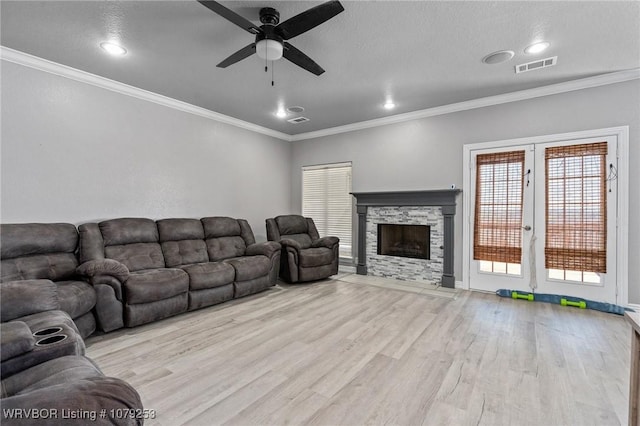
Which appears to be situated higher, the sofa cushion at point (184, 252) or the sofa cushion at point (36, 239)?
the sofa cushion at point (36, 239)

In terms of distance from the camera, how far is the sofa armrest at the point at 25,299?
6.20 ft

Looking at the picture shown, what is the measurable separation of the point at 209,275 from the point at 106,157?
203 centimetres

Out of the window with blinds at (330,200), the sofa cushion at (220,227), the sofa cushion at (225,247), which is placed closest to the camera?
the sofa cushion at (225,247)

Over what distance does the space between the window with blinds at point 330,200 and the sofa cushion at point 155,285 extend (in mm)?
3257

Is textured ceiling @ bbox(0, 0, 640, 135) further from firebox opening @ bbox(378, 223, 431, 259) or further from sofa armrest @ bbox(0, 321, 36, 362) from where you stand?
sofa armrest @ bbox(0, 321, 36, 362)

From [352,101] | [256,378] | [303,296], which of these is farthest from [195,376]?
[352,101]

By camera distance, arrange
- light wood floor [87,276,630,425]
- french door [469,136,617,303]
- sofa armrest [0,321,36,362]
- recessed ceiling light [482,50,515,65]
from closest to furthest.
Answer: sofa armrest [0,321,36,362], light wood floor [87,276,630,425], recessed ceiling light [482,50,515,65], french door [469,136,617,303]

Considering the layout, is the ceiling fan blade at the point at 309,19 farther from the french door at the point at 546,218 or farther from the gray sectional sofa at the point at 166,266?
the french door at the point at 546,218

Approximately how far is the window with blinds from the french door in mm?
2249

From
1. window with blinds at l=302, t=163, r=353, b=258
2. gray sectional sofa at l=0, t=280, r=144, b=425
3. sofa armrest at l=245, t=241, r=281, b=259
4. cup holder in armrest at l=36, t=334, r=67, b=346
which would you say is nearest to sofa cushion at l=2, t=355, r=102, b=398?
gray sectional sofa at l=0, t=280, r=144, b=425

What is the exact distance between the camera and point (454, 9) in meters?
2.36

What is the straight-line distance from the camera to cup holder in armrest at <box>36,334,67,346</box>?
4.90 feet

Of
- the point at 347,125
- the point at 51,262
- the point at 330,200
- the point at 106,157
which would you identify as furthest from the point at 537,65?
the point at 51,262

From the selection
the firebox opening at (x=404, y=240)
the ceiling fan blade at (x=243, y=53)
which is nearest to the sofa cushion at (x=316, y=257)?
the firebox opening at (x=404, y=240)
